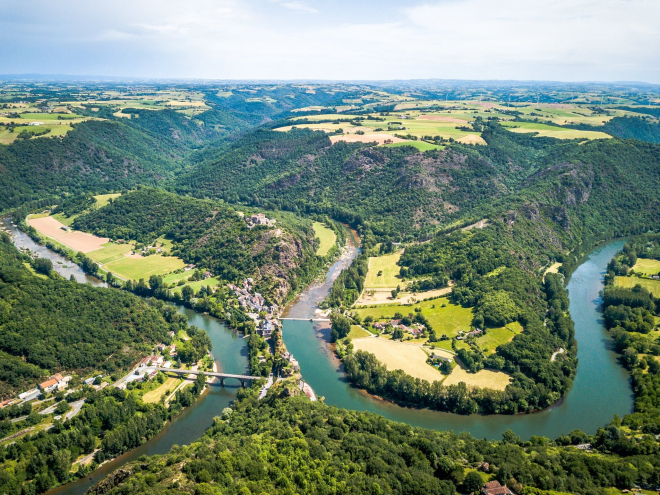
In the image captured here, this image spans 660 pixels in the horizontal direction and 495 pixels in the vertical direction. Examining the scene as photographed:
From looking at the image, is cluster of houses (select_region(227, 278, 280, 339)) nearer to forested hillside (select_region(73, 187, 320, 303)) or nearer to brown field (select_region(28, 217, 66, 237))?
forested hillside (select_region(73, 187, 320, 303))

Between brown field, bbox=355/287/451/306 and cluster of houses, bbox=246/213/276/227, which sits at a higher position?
cluster of houses, bbox=246/213/276/227

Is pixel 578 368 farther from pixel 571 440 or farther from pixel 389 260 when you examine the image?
pixel 389 260

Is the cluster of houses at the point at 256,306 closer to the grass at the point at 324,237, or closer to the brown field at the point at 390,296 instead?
the brown field at the point at 390,296

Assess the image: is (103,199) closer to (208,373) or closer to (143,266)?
(143,266)

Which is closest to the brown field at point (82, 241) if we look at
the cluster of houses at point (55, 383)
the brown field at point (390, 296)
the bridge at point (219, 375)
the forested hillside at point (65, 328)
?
the forested hillside at point (65, 328)

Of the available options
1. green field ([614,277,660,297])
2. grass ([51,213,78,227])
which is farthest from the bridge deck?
grass ([51,213,78,227])

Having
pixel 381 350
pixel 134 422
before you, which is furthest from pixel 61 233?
pixel 381 350
